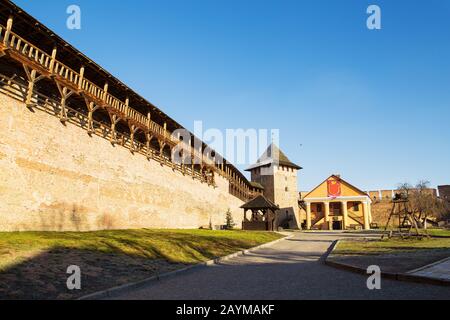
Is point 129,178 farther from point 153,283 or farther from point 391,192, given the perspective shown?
point 391,192

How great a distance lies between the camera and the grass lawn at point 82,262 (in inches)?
255

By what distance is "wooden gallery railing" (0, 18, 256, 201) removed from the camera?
1487cm

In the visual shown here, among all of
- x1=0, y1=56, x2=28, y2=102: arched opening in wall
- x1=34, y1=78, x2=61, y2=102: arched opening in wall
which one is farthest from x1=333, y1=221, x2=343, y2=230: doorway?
x1=0, y1=56, x2=28, y2=102: arched opening in wall

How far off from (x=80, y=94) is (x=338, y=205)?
4578 cm

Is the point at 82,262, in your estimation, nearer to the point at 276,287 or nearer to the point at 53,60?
the point at 276,287

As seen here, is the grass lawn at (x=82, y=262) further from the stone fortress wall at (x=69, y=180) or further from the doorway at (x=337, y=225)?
the doorway at (x=337, y=225)

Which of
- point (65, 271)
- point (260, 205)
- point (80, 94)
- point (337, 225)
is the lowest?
point (337, 225)

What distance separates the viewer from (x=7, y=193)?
1316 centimetres

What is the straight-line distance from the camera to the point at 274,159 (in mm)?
58656

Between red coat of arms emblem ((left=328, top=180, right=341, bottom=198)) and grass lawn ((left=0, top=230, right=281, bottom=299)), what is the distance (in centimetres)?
4145

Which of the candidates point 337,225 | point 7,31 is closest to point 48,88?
point 7,31

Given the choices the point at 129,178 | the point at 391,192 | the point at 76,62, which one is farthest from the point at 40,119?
the point at 391,192

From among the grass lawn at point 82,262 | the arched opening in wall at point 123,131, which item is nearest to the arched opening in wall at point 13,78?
the grass lawn at point 82,262

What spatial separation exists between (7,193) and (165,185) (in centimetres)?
1503
